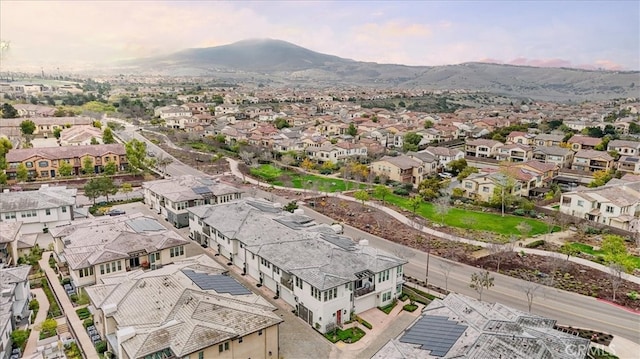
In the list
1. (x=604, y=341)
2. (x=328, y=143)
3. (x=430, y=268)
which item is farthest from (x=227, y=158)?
(x=604, y=341)

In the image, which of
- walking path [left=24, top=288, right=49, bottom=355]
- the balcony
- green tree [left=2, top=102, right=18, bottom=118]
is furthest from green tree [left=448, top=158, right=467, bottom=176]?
green tree [left=2, top=102, right=18, bottom=118]

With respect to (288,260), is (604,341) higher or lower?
lower

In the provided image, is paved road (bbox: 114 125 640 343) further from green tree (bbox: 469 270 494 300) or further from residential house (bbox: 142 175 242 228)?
residential house (bbox: 142 175 242 228)

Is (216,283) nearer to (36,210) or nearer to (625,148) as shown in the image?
(36,210)

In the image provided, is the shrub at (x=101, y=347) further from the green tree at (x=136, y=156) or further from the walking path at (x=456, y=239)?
the green tree at (x=136, y=156)

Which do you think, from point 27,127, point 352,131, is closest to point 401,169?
point 352,131

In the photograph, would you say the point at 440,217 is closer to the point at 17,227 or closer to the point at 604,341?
the point at 604,341

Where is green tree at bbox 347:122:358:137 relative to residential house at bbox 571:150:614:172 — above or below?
above
